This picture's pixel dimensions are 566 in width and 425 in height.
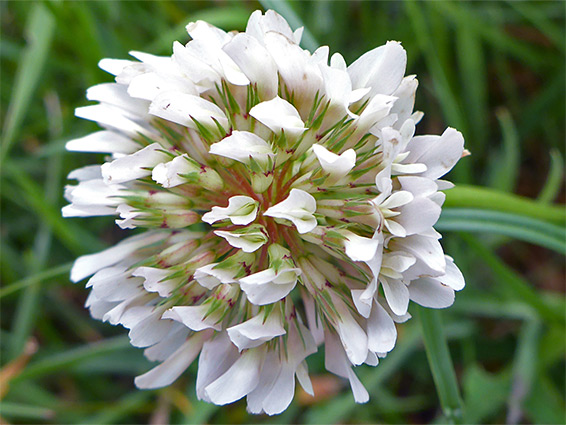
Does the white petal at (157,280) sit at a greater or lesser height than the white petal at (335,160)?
lesser

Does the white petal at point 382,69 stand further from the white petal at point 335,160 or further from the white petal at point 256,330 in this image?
the white petal at point 256,330

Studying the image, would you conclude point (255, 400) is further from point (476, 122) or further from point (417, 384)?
point (476, 122)

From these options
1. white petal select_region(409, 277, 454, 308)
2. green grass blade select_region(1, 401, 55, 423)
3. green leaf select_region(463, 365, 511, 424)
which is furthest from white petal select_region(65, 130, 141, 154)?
green leaf select_region(463, 365, 511, 424)

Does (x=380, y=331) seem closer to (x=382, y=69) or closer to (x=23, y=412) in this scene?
(x=382, y=69)

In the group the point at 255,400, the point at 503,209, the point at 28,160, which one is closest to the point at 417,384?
the point at 503,209

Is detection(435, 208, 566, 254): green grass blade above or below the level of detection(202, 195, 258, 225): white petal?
below

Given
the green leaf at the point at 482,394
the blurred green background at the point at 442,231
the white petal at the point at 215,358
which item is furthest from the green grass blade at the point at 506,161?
the white petal at the point at 215,358

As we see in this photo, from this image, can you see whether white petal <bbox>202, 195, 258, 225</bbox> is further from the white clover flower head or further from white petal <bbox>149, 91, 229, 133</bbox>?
white petal <bbox>149, 91, 229, 133</bbox>
